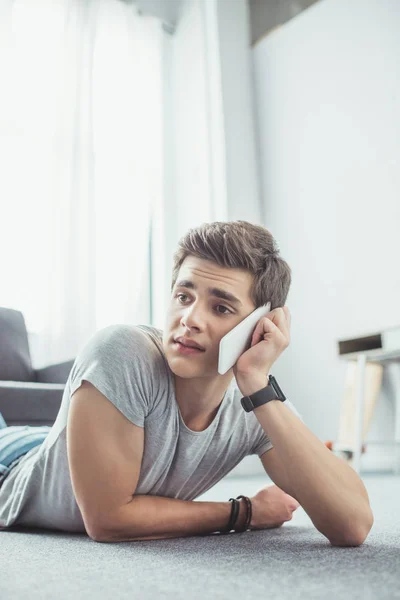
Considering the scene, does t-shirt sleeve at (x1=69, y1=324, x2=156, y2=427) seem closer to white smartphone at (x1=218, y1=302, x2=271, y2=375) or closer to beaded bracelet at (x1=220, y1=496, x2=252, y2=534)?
white smartphone at (x1=218, y1=302, x2=271, y2=375)

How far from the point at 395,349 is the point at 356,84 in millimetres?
1923

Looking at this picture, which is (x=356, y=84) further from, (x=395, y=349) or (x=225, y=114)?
(x=395, y=349)

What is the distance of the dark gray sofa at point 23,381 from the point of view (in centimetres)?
218

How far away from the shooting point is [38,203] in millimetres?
3449

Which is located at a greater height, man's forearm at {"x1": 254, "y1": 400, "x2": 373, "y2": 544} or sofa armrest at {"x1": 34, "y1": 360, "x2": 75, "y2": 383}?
sofa armrest at {"x1": 34, "y1": 360, "x2": 75, "y2": 383}

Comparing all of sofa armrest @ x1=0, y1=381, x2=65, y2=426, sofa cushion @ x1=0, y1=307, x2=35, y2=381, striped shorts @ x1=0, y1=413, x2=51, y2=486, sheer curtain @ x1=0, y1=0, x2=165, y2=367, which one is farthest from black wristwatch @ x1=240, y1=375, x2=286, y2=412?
sheer curtain @ x1=0, y1=0, x2=165, y2=367

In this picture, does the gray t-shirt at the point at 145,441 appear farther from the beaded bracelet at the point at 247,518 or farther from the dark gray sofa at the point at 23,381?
the dark gray sofa at the point at 23,381

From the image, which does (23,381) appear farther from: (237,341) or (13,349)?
(237,341)

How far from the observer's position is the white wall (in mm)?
3402

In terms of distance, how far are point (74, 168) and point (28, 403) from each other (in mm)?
1820

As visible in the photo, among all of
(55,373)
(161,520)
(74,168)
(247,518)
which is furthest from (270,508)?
(74,168)

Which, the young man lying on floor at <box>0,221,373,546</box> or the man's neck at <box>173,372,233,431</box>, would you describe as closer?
the young man lying on floor at <box>0,221,373,546</box>

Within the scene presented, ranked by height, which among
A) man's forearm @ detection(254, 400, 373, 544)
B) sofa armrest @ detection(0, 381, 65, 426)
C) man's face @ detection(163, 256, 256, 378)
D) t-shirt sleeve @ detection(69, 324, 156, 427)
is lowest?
man's forearm @ detection(254, 400, 373, 544)

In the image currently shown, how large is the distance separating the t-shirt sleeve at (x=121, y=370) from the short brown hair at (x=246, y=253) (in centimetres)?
18
